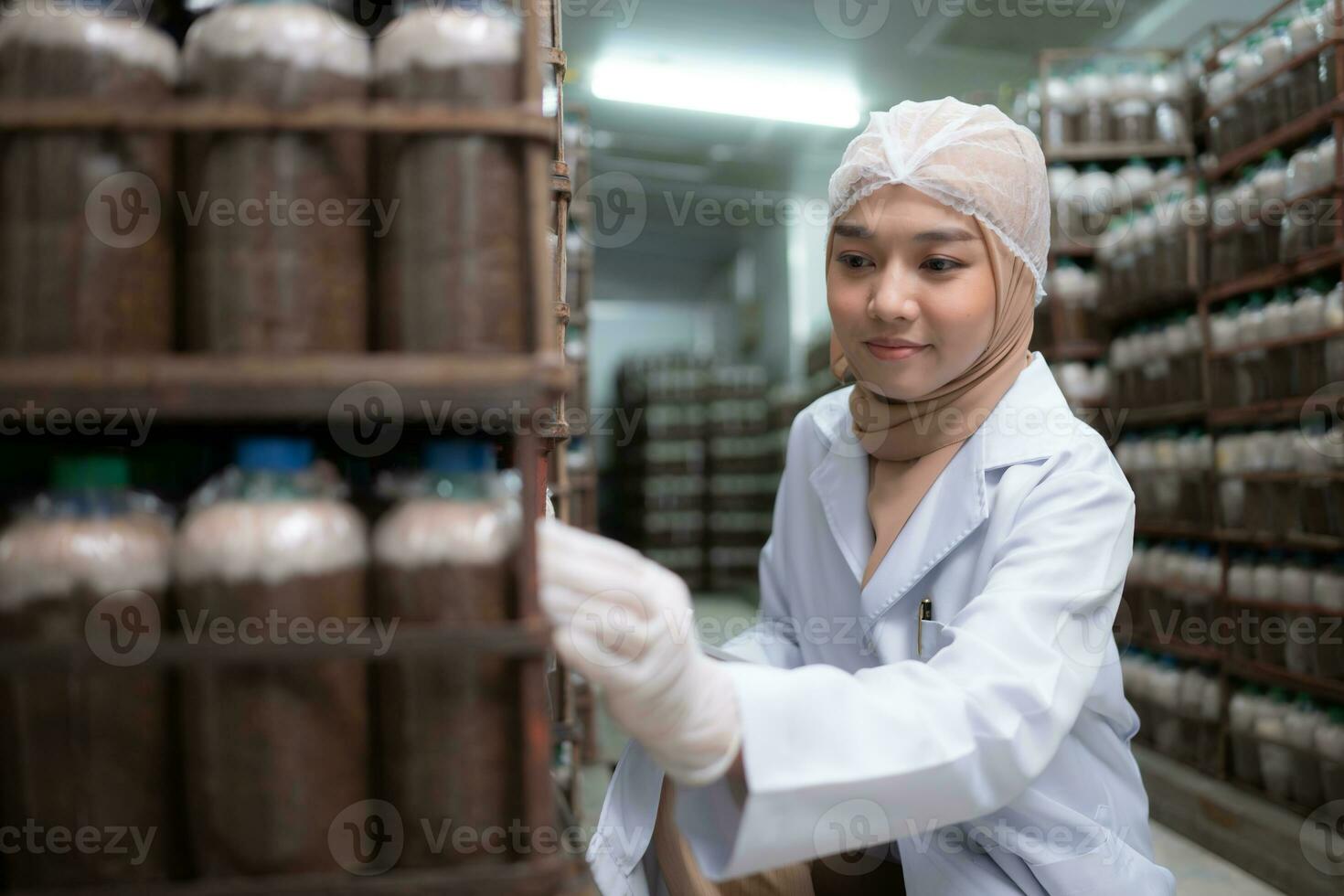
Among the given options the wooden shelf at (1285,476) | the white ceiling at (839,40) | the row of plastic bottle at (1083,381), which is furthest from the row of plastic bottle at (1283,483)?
the white ceiling at (839,40)

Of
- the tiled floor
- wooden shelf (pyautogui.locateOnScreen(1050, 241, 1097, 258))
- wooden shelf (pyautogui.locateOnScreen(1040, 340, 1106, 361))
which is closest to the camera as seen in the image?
the tiled floor

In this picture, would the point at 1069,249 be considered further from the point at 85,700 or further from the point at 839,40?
the point at 85,700

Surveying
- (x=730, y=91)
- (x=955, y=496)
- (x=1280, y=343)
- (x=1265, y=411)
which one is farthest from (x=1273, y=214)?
(x=730, y=91)

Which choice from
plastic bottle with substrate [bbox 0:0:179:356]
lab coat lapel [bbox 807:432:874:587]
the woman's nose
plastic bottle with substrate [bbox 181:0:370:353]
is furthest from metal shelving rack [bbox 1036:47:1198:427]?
plastic bottle with substrate [bbox 0:0:179:356]

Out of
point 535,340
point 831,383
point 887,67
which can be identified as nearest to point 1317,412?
point 535,340

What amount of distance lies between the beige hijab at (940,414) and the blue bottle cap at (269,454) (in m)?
1.10

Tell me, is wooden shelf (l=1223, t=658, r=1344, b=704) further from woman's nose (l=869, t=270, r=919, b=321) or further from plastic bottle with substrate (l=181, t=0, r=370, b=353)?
plastic bottle with substrate (l=181, t=0, r=370, b=353)

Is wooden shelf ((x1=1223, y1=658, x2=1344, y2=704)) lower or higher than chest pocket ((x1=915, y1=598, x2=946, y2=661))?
lower

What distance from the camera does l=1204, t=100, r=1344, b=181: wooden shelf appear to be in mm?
3307

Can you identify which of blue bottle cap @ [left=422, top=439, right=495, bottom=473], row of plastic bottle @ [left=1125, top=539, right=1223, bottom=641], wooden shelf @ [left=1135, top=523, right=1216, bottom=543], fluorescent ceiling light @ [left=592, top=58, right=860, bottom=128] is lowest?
row of plastic bottle @ [left=1125, top=539, right=1223, bottom=641]

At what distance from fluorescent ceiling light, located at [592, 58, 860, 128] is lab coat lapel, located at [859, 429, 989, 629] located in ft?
21.2

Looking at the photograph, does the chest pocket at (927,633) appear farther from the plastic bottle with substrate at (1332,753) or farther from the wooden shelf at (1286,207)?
the wooden shelf at (1286,207)

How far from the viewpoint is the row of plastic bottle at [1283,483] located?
3.29 m

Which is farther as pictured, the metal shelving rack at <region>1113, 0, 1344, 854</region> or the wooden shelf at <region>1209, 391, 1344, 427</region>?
the wooden shelf at <region>1209, 391, 1344, 427</region>
